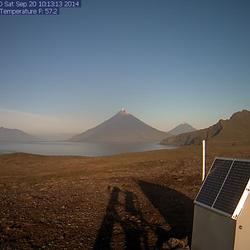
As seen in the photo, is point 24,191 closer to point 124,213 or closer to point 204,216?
point 124,213

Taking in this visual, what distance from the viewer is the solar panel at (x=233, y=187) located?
5.89 meters

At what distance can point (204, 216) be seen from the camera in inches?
260

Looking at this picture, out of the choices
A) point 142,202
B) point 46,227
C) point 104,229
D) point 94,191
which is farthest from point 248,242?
point 94,191

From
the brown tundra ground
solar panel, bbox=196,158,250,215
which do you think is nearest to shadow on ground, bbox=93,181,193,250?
the brown tundra ground

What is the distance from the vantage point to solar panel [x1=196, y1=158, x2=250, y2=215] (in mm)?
5945

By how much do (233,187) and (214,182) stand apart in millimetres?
718

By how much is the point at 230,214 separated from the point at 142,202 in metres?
8.78

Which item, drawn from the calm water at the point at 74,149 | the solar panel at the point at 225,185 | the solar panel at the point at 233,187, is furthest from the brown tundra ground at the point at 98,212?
the calm water at the point at 74,149

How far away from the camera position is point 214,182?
685cm

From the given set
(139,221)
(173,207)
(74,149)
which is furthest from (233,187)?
(74,149)

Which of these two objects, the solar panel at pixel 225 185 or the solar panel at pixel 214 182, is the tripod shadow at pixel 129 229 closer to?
the solar panel at pixel 214 182

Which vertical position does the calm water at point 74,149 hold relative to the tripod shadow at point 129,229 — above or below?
below

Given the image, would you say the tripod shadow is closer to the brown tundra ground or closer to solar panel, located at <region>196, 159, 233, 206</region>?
the brown tundra ground

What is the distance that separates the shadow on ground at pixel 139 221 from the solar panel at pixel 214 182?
2.34 metres
